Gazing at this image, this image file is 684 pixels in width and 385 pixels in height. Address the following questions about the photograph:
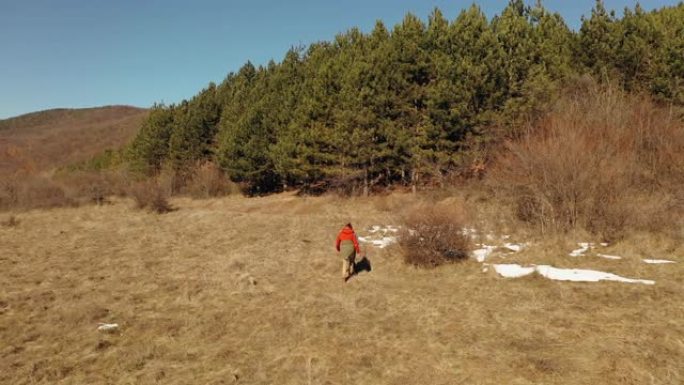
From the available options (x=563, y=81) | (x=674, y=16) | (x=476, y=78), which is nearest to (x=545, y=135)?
(x=476, y=78)

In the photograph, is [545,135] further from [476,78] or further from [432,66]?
[432,66]

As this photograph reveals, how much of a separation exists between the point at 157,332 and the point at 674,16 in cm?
2478

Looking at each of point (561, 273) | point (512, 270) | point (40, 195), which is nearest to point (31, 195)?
point (40, 195)

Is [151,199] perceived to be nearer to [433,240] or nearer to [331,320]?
[433,240]

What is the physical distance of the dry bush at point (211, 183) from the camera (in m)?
34.7

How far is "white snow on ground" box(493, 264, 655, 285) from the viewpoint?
362 inches

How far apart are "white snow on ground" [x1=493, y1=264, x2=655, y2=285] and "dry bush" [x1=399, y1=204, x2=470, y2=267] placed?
1.28m

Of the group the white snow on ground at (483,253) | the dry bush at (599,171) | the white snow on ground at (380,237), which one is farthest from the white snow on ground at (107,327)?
the dry bush at (599,171)

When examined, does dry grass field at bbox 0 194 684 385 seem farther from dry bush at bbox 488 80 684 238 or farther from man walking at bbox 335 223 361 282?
dry bush at bbox 488 80 684 238

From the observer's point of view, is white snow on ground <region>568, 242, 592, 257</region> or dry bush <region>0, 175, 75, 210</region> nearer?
white snow on ground <region>568, 242, 592, 257</region>

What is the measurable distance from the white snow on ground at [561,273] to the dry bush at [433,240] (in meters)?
1.28

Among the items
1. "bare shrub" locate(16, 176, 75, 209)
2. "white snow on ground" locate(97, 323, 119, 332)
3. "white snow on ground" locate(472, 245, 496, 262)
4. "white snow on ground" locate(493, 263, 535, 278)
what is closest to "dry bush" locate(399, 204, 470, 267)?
"white snow on ground" locate(472, 245, 496, 262)

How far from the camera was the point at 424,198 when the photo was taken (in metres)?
19.7

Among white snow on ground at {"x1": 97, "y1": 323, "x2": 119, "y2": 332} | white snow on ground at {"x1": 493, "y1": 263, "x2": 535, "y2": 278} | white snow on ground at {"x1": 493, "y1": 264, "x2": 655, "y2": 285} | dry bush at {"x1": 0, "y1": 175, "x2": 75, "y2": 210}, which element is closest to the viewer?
white snow on ground at {"x1": 97, "y1": 323, "x2": 119, "y2": 332}
